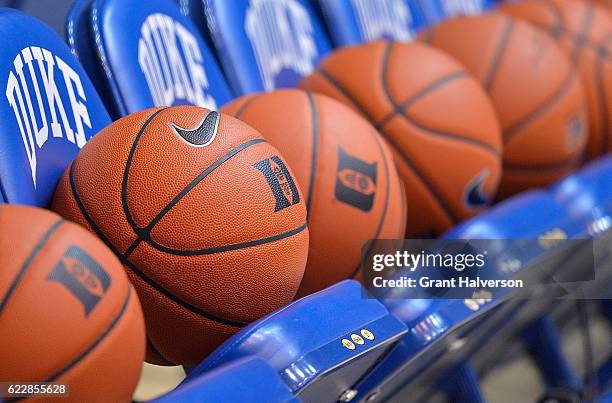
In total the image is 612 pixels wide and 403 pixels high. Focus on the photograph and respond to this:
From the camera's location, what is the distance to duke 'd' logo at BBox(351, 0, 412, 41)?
247 centimetres

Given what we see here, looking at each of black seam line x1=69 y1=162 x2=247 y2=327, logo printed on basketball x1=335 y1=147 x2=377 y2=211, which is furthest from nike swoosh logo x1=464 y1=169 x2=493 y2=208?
black seam line x1=69 y1=162 x2=247 y2=327

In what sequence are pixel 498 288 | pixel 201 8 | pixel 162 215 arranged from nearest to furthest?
pixel 162 215 < pixel 498 288 < pixel 201 8

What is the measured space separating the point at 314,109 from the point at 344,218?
188 millimetres

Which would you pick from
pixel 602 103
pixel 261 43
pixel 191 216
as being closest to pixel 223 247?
pixel 191 216

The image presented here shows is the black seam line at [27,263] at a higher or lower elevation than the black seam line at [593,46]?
higher

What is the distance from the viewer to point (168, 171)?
1.25 m

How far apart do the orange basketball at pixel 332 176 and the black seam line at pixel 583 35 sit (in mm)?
1139

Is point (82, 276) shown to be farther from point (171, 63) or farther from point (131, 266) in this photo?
point (171, 63)

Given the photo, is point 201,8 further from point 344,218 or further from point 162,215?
point 162,215

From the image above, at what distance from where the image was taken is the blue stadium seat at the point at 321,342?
1.13 meters

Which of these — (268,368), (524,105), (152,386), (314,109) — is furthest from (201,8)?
(268,368)

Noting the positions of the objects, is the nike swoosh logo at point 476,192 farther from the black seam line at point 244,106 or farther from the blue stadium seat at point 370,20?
the blue stadium seat at point 370,20

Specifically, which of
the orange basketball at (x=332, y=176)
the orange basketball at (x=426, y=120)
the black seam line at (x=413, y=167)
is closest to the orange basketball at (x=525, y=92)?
the orange basketball at (x=426, y=120)

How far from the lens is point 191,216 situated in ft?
4.06
